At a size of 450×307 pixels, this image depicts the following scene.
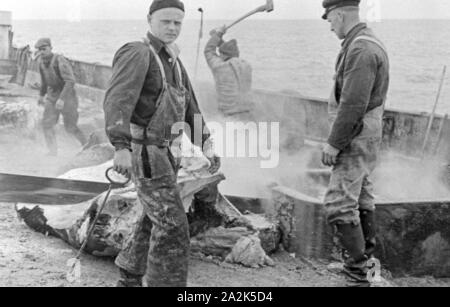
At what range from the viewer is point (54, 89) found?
9.36 meters

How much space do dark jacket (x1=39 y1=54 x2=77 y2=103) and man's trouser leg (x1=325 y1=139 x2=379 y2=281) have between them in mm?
6399

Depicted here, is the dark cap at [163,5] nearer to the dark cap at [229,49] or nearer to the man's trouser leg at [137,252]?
the man's trouser leg at [137,252]

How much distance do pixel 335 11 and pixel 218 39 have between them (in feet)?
16.2

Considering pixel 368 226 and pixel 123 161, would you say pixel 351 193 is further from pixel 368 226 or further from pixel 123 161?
pixel 123 161

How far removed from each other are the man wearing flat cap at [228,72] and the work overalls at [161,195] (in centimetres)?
522

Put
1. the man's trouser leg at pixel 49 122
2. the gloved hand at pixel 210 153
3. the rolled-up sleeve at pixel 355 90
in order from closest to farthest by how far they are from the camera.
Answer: the rolled-up sleeve at pixel 355 90
the gloved hand at pixel 210 153
the man's trouser leg at pixel 49 122

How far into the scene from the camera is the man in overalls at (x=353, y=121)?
147 inches

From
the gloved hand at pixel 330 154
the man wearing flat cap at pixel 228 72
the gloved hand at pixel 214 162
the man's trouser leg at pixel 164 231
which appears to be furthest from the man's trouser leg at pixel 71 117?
the gloved hand at pixel 330 154

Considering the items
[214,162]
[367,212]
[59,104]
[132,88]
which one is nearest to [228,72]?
[59,104]

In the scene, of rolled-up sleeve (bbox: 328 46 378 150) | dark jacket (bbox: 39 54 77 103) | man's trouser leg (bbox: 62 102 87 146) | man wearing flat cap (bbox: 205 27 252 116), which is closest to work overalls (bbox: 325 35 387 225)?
rolled-up sleeve (bbox: 328 46 378 150)

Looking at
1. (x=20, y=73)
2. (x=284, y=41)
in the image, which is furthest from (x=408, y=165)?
(x=284, y=41)

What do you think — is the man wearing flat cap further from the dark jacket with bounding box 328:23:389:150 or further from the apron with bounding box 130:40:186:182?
the apron with bounding box 130:40:186:182

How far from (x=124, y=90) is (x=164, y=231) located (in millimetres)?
929

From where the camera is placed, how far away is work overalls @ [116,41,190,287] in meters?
3.58
